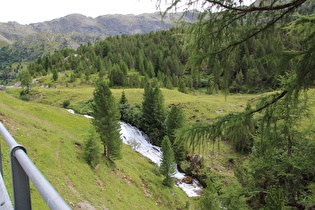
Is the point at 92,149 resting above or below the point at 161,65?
below

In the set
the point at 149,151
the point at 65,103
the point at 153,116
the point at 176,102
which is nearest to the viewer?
the point at 149,151

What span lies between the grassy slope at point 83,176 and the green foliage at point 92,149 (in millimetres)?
984

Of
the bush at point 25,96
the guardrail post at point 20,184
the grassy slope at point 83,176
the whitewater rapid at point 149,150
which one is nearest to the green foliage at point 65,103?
the bush at point 25,96

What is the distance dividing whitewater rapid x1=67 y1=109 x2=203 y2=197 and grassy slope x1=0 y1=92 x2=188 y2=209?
107 inches

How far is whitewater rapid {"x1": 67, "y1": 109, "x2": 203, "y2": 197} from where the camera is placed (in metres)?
33.8

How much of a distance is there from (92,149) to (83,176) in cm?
382

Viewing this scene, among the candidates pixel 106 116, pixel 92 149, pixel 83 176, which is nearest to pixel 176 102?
pixel 106 116

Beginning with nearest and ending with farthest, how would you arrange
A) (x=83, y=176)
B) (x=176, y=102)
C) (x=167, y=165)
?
1. (x=83, y=176)
2. (x=167, y=165)
3. (x=176, y=102)

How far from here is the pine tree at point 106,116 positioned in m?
24.8

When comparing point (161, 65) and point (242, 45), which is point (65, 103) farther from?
point (161, 65)

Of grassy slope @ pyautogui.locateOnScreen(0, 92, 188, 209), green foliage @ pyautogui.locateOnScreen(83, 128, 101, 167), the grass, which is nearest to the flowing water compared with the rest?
grassy slope @ pyautogui.locateOnScreen(0, 92, 188, 209)

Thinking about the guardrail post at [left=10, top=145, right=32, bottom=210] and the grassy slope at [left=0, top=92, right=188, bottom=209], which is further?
the grassy slope at [left=0, top=92, right=188, bottom=209]

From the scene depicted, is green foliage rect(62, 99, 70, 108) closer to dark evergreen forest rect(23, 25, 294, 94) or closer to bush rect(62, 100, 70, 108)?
bush rect(62, 100, 70, 108)

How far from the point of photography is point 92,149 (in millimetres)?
23219
